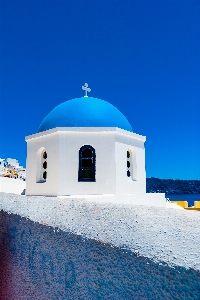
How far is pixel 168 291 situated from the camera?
1.02 m

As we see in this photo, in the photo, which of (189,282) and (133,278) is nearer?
(189,282)

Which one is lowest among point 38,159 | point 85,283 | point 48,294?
point 48,294

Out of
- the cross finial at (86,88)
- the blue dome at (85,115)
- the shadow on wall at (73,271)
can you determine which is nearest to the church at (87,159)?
the blue dome at (85,115)

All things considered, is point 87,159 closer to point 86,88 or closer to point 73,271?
point 86,88

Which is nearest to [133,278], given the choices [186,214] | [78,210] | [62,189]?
[186,214]

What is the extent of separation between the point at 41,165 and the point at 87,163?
5.22 feet

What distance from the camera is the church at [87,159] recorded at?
731cm

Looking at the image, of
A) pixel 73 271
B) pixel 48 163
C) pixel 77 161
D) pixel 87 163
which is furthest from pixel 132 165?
pixel 73 271

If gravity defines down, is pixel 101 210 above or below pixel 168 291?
Result: above

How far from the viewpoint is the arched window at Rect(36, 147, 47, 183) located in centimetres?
814

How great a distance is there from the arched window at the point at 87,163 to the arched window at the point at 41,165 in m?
1.33

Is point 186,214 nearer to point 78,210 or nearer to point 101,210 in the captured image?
point 101,210

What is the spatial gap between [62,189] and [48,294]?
18.7ft

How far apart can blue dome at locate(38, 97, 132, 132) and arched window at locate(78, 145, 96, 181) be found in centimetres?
75
